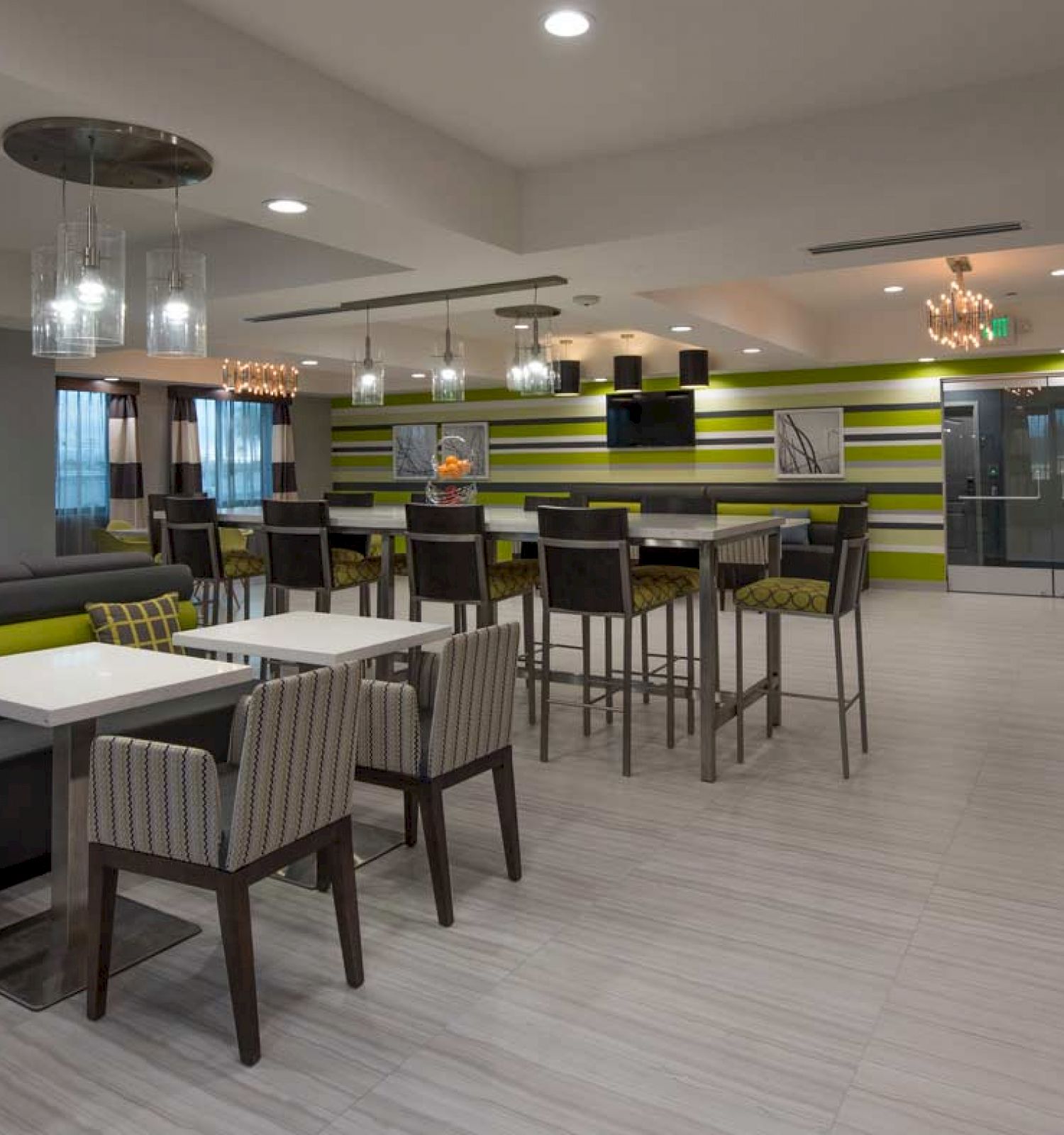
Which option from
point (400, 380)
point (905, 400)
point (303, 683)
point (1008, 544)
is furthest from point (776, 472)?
point (303, 683)

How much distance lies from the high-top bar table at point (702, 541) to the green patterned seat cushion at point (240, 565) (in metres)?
0.22

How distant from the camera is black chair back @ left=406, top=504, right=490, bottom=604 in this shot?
452 cm

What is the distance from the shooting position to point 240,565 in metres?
5.87

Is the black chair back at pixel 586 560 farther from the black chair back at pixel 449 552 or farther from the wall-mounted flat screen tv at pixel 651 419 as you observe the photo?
the wall-mounted flat screen tv at pixel 651 419

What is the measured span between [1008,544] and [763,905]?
25.6 feet

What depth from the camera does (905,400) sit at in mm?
9852

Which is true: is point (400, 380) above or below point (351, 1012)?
above

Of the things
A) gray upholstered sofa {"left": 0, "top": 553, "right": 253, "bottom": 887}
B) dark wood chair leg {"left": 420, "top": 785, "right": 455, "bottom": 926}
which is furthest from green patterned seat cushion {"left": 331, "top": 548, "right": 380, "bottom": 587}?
dark wood chair leg {"left": 420, "top": 785, "right": 455, "bottom": 926}

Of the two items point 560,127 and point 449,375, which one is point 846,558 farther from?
point 449,375

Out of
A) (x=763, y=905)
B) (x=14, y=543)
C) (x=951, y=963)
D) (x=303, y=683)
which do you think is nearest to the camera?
(x=303, y=683)

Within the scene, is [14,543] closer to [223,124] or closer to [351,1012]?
[223,124]

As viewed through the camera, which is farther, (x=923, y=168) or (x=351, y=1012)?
(x=923, y=168)

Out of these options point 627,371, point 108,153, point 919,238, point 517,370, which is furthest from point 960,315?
point 108,153

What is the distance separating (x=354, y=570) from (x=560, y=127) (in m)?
2.49
